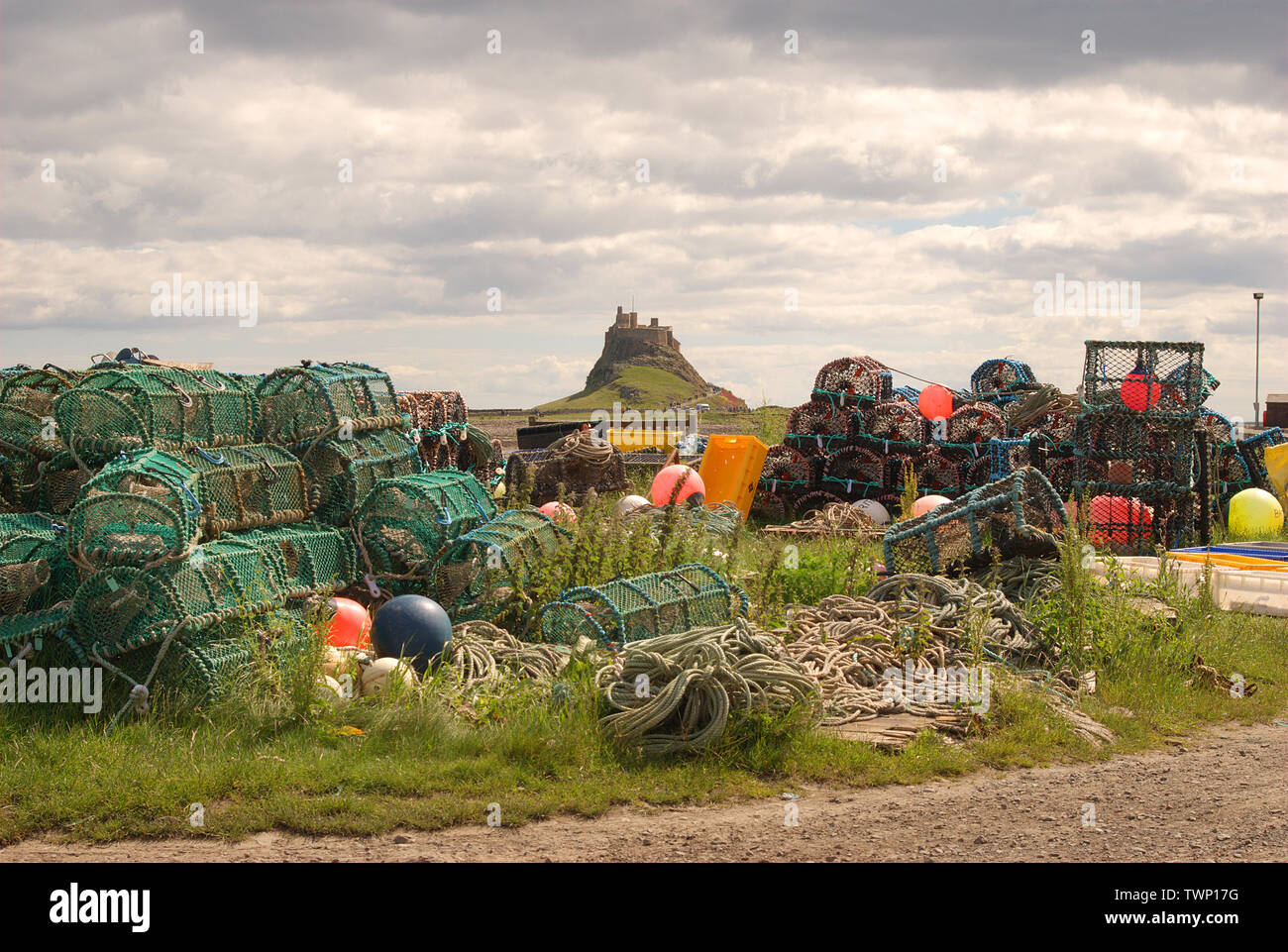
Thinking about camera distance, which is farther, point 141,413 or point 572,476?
point 572,476

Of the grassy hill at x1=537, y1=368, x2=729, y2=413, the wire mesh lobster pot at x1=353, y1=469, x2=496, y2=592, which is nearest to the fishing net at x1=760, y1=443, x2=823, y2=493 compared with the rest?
the wire mesh lobster pot at x1=353, y1=469, x2=496, y2=592

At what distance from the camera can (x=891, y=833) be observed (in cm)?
536

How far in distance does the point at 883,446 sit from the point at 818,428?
3.62ft

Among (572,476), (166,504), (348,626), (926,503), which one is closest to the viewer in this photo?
(166,504)

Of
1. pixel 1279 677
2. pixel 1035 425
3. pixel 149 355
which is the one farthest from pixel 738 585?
pixel 1035 425

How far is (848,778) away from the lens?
6.09 metres

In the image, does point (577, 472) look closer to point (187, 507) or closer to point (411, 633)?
point (411, 633)

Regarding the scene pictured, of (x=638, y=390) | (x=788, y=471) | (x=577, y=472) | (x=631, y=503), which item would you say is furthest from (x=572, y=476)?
(x=638, y=390)

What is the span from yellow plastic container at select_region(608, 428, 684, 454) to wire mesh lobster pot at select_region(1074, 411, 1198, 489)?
10.0 metres

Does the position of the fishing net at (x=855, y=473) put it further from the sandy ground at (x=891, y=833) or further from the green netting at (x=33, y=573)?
the green netting at (x=33, y=573)

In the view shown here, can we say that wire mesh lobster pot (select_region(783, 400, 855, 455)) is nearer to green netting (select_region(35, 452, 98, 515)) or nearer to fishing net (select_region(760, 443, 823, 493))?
fishing net (select_region(760, 443, 823, 493))

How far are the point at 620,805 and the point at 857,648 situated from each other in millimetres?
2697

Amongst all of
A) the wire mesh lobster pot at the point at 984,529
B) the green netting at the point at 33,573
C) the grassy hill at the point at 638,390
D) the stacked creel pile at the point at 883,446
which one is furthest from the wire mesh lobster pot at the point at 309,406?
the grassy hill at the point at 638,390
